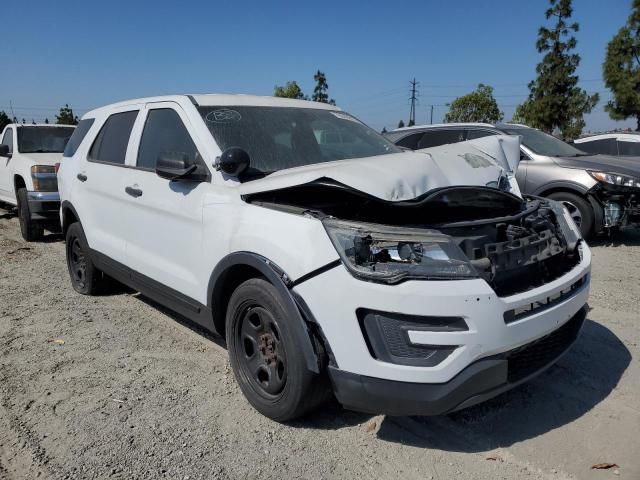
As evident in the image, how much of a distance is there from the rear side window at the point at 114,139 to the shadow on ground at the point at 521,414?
120 inches

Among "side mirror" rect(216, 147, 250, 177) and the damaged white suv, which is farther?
"side mirror" rect(216, 147, 250, 177)

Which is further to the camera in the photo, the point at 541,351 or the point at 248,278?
the point at 248,278

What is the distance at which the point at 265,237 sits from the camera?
282 cm

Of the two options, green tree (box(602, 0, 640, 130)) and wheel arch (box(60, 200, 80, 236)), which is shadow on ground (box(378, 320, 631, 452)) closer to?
wheel arch (box(60, 200, 80, 236))

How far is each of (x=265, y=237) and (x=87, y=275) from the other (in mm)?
3135

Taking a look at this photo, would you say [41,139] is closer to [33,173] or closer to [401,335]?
[33,173]

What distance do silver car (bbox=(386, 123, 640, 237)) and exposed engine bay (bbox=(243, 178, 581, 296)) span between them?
14.9 ft

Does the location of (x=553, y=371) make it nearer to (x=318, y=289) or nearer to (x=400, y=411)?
(x=400, y=411)

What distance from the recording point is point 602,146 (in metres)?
11.9

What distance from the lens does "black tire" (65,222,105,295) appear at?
16.7ft

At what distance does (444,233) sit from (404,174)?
370mm

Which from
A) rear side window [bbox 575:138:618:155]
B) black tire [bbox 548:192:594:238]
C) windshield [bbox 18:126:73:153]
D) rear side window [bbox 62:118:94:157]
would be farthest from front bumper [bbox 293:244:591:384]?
rear side window [bbox 575:138:618:155]

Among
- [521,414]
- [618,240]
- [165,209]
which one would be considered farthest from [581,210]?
[165,209]

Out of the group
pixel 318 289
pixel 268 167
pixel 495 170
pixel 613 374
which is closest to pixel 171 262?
pixel 268 167
